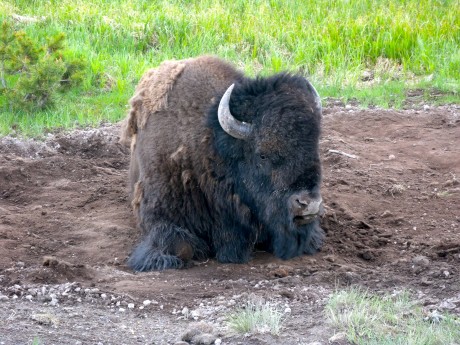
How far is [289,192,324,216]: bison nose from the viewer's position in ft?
20.4

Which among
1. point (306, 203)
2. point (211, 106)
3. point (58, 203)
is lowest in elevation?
point (58, 203)

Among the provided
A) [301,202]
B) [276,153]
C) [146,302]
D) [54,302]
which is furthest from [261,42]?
[54,302]

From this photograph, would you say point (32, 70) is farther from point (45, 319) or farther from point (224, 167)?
point (45, 319)

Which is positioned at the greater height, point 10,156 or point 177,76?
point 177,76

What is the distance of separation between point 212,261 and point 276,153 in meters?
1.17

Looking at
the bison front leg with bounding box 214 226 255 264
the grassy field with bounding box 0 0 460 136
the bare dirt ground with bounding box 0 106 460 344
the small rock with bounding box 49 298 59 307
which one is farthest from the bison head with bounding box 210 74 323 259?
the grassy field with bounding box 0 0 460 136

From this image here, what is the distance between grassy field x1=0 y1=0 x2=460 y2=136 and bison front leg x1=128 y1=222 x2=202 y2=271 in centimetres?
378

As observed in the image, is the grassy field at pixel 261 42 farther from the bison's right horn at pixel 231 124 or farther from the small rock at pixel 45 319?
the small rock at pixel 45 319

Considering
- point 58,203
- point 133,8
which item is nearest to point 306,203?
point 58,203

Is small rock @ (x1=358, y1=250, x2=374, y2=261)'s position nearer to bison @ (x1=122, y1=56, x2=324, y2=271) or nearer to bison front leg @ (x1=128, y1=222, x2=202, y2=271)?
bison @ (x1=122, y1=56, x2=324, y2=271)

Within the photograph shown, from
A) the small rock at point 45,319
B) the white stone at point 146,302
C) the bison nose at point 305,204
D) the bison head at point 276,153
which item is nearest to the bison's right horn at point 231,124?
the bison head at point 276,153

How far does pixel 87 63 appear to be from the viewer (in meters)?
11.8

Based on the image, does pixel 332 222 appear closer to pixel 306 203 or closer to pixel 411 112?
pixel 306 203

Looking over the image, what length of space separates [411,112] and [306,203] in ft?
15.6
